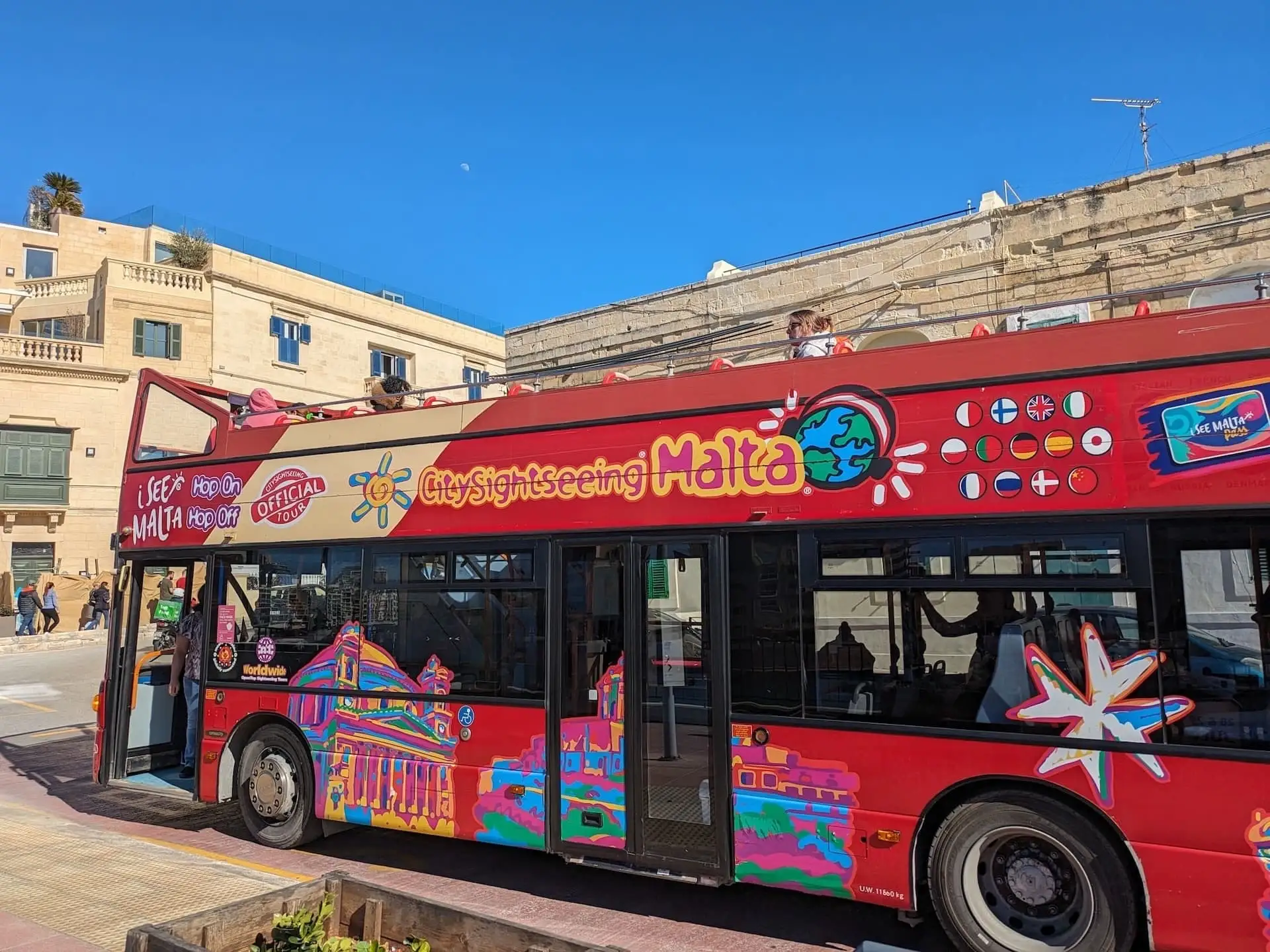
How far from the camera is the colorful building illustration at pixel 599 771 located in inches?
216

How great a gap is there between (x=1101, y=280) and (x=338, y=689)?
46.1 ft

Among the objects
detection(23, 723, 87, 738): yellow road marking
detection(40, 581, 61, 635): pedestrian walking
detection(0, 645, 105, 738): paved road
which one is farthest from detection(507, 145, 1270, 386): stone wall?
detection(40, 581, 61, 635): pedestrian walking

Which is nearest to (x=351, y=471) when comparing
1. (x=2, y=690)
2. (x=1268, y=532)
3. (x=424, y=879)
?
(x=424, y=879)

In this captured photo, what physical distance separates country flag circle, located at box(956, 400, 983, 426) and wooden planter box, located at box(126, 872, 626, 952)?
329 cm

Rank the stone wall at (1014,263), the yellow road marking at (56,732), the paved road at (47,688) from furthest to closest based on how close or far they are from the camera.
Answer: the paved road at (47,688) < the stone wall at (1014,263) < the yellow road marking at (56,732)

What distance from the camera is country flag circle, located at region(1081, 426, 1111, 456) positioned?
445 centimetres

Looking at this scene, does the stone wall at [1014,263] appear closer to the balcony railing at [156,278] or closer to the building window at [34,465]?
the balcony railing at [156,278]

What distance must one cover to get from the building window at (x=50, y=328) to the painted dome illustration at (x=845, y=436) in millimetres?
40535

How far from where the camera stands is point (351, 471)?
6984 mm

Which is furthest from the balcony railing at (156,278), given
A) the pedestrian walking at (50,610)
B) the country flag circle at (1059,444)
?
the country flag circle at (1059,444)

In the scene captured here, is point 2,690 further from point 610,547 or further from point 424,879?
point 610,547

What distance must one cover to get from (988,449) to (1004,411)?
23cm

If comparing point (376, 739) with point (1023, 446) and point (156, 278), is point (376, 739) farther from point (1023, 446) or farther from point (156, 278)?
point (156, 278)

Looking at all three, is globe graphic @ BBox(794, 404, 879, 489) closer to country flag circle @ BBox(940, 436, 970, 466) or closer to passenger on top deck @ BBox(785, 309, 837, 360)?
country flag circle @ BBox(940, 436, 970, 466)
